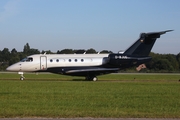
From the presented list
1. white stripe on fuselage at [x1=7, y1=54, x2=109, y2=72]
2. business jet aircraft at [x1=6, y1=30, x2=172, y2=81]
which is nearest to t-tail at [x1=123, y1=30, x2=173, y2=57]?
business jet aircraft at [x1=6, y1=30, x2=172, y2=81]

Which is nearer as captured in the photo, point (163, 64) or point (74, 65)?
point (74, 65)

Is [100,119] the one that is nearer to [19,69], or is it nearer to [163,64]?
[19,69]

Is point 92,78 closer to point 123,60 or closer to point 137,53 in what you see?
point 123,60

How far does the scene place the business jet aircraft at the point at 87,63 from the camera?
40.2 m

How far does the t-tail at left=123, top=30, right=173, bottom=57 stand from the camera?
40.6 meters

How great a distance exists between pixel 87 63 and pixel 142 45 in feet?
20.7

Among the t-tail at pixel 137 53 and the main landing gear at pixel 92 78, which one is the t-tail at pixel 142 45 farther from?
the main landing gear at pixel 92 78

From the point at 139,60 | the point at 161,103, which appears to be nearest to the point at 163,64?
the point at 139,60

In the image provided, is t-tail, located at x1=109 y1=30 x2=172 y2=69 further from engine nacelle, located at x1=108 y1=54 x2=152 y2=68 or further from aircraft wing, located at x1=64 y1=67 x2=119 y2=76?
aircraft wing, located at x1=64 y1=67 x2=119 y2=76

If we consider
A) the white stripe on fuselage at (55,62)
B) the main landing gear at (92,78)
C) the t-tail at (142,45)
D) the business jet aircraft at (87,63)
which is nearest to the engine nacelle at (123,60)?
the business jet aircraft at (87,63)

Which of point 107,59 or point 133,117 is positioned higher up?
point 107,59

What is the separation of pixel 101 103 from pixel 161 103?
8.70ft

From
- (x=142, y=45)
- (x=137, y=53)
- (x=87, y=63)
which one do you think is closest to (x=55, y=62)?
(x=87, y=63)

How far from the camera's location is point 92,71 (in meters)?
40.1
